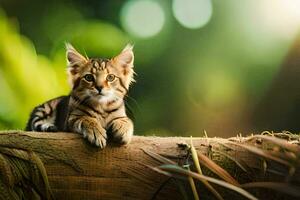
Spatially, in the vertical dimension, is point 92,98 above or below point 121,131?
above

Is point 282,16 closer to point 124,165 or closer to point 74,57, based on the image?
point 74,57

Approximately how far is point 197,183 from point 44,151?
45cm

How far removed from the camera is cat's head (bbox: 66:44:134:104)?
195cm

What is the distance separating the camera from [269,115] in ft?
8.27

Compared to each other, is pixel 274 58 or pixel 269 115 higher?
pixel 274 58

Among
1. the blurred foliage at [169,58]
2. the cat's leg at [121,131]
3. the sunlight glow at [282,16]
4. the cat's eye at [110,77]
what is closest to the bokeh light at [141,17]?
the blurred foliage at [169,58]

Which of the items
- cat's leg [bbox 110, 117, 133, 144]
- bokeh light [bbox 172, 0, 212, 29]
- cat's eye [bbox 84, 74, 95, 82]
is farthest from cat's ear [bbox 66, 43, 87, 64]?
bokeh light [bbox 172, 0, 212, 29]

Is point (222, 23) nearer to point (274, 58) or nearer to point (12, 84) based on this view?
point (274, 58)

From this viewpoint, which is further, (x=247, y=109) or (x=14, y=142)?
(x=247, y=109)

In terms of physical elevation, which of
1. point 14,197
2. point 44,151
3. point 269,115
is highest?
point 269,115

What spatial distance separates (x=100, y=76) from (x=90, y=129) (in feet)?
1.07

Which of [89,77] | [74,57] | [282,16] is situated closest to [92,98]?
[89,77]

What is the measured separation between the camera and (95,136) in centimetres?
163

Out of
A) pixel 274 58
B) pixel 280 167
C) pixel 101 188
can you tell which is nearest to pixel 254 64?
pixel 274 58
